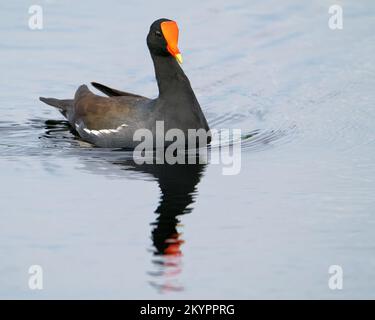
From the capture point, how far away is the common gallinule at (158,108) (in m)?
10.5

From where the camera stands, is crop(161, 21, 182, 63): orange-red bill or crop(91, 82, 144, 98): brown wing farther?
crop(91, 82, 144, 98): brown wing

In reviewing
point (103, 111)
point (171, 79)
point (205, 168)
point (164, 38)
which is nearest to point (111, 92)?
point (103, 111)

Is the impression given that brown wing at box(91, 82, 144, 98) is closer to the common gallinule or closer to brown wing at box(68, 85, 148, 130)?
brown wing at box(68, 85, 148, 130)

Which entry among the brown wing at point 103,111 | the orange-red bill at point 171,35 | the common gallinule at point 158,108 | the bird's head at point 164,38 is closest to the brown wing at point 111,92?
the brown wing at point 103,111

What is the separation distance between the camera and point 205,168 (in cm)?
1000

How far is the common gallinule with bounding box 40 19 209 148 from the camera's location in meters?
10.5

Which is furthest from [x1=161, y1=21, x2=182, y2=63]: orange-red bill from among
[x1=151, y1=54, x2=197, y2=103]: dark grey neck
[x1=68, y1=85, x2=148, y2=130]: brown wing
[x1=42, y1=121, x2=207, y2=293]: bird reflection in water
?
[x1=42, y1=121, x2=207, y2=293]: bird reflection in water

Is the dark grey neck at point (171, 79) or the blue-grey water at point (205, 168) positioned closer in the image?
the blue-grey water at point (205, 168)

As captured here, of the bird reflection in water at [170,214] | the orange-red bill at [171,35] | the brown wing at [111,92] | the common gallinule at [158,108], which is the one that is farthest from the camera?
the brown wing at [111,92]

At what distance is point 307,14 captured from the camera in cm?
1498

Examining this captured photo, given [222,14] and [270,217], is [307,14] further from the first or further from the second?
[270,217]

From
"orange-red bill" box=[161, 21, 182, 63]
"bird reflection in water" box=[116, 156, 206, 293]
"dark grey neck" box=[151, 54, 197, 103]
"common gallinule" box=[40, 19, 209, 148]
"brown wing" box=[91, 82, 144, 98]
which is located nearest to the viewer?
"bird reflection in water" box=[116, 156, 206, 293]

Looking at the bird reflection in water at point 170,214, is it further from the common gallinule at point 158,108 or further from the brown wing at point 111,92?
the brown wing at point 111,92

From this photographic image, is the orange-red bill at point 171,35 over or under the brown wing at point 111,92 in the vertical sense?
over
